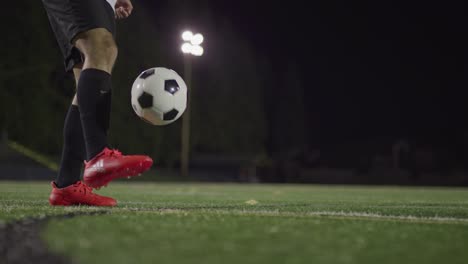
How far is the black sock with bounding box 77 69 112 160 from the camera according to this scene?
3.95m

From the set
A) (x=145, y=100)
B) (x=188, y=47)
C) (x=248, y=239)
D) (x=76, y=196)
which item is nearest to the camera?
(x=248, y=239)

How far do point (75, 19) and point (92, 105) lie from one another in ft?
1.91

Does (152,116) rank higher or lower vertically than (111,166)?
higher

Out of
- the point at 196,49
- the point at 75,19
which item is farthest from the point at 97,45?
the point at 196,49

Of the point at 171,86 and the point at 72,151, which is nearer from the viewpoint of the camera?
the point at 72,151

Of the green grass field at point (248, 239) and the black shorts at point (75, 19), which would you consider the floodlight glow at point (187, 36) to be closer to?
the black shorts at point (75, 19)

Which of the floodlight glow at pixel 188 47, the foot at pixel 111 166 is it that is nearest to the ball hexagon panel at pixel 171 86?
the foot at pixel 111 166

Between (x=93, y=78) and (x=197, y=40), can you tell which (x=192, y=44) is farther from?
(x=93, y=78)

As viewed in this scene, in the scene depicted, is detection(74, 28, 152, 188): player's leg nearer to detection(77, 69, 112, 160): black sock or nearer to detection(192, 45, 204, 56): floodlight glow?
detection(77, 69, 112, 160): black sock

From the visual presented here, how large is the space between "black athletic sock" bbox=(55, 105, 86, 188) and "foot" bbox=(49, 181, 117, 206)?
0.15 feet

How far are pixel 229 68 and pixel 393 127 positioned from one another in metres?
33.3

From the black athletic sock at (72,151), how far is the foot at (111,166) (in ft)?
1.70

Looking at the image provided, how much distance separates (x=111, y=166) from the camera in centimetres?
376

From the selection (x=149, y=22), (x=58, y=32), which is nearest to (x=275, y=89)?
(x=149, y=22)
